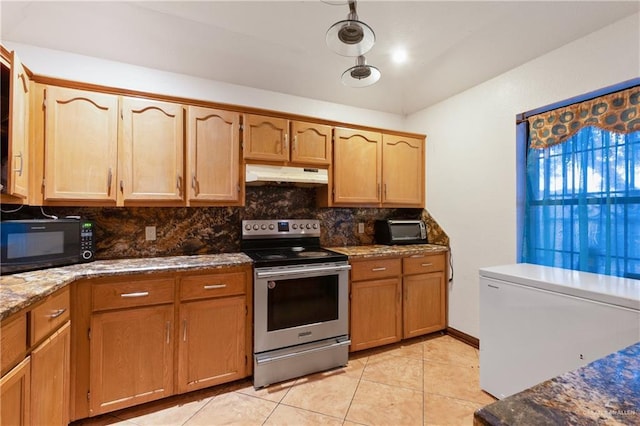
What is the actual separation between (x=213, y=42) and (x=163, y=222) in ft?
5.05

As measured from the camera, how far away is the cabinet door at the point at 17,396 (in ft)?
3.41


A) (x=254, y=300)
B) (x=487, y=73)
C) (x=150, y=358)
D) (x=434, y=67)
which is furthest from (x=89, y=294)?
(x=487, y=73)

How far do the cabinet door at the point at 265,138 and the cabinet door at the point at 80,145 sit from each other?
925 millimetres

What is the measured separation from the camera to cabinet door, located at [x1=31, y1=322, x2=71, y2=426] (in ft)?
4.16

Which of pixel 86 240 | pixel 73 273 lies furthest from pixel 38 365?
pixel 86 240

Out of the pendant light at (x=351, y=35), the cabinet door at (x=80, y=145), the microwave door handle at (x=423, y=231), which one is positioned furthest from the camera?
the microwave door handle at (x=423, y=231)

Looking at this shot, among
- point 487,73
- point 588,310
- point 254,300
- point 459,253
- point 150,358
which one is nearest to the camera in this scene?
point 588,310

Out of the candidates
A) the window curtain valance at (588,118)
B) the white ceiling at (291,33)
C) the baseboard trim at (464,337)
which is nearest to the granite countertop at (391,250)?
the baseboard trim at (464,337)

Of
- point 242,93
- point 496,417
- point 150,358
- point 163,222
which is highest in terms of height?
point 242,93

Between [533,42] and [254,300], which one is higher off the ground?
[533,42]

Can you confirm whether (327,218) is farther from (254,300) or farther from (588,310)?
(588,310)

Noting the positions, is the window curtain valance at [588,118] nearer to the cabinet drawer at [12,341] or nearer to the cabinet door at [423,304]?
the cabinet door at [423,304]

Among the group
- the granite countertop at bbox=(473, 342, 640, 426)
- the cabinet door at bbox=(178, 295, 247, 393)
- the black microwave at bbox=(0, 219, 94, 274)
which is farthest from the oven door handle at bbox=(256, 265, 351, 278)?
the granite countertop at bbox=(473, 342, 640, 426)

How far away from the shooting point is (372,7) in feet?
6.44
